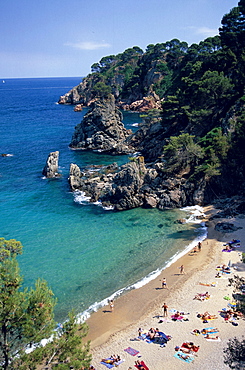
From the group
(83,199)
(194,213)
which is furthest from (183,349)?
(83,199)

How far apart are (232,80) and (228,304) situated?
149 feet

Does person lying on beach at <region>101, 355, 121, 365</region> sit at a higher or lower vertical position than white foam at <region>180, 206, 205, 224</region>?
lower

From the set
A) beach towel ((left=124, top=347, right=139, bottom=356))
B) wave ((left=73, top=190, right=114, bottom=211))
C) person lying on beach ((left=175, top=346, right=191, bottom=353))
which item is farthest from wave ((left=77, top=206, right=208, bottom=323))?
wave ((left=73, top=190, right=114, bottom=211))

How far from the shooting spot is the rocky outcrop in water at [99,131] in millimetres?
76312

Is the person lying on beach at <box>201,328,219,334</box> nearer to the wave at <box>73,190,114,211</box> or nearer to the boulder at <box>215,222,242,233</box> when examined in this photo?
the boulder at <box>215,222,242,233</box>

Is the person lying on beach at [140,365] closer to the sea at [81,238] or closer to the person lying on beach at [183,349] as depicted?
the person lying on beach at [183,349]

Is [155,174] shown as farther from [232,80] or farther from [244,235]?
[232,80]

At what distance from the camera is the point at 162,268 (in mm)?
32562

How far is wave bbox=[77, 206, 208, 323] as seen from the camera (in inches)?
1057

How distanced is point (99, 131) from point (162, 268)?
50.2 metres

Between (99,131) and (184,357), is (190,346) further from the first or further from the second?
(99,131)

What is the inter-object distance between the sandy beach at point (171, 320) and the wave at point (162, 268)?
433 mm

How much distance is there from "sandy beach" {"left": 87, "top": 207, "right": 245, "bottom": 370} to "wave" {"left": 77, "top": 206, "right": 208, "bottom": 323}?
0.43 meters

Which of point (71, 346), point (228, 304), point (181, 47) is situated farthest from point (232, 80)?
point (181, 47)
